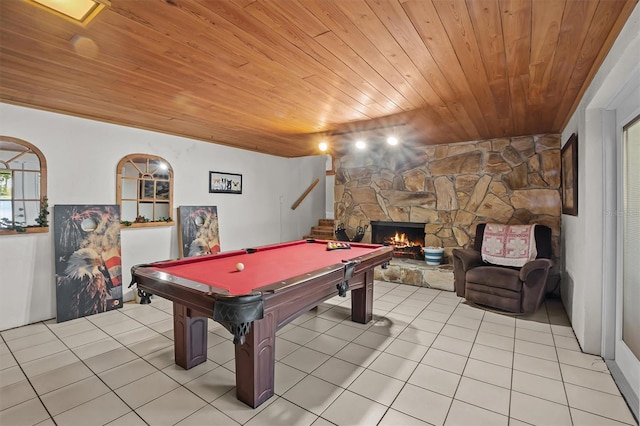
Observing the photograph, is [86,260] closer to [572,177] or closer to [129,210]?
[129,210]

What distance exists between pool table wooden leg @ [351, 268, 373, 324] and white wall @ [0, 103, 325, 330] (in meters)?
2.80

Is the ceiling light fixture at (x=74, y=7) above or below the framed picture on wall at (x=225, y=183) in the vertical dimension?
above

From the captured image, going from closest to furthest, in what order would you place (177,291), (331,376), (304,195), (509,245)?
(177,291), (331,376), (509,245), (304,195)

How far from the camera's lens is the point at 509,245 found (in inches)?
160

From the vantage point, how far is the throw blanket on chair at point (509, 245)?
3.96 meters

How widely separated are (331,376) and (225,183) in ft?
12.7

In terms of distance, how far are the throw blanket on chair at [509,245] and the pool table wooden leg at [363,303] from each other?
1.91 m

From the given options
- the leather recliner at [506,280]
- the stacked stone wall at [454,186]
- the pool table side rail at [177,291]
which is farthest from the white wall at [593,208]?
the pool table side rail at [177,291]

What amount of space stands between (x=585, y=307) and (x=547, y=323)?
0.85 metres

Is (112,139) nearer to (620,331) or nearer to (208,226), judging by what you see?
(208,226)

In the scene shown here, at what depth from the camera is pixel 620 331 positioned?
2418 mm

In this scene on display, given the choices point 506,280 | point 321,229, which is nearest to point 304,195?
point 321,229

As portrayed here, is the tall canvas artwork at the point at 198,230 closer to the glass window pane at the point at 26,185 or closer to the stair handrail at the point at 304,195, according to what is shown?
the glass window pane at the point at 26,185

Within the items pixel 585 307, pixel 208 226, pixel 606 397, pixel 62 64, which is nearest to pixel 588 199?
pixel 585 307
